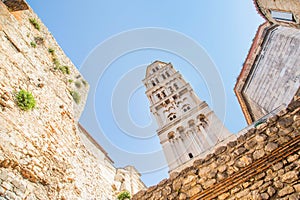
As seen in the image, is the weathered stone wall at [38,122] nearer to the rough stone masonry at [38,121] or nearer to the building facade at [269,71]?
the rough stone masonry at [38,121]

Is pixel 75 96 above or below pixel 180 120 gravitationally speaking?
below

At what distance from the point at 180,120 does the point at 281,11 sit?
24017mm

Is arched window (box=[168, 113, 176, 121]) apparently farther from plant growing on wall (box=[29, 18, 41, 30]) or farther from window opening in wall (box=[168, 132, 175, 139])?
plant growing on wall (box=[29, 18, 41, 30])

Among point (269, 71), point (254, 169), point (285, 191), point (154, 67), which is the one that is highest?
point (154, 67)

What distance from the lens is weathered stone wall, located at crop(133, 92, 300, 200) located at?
289 cm

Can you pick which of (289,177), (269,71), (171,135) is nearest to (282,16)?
(269,71)


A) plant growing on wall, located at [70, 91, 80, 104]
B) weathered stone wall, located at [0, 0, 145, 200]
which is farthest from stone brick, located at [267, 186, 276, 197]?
plant growing on wall, located at [70, 91, 80, 104]

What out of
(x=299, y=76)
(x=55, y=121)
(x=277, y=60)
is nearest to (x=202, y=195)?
(x=55, y=121)

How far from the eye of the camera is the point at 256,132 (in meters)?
3.50

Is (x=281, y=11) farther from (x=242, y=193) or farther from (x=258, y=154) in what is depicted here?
(x=242, y=193)

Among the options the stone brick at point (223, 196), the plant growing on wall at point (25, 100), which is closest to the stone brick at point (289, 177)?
the stone brick at point (223, 196)

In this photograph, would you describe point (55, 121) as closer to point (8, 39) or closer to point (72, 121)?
point (72, 121)

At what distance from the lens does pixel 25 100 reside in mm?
5094

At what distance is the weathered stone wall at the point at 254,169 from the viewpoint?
2.89 metres
